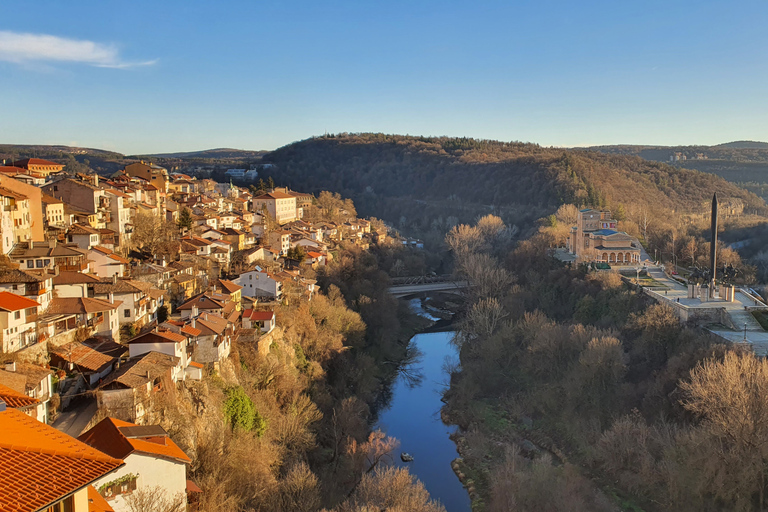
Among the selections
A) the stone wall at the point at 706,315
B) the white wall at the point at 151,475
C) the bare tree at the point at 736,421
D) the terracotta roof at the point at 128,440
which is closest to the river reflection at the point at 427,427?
the bare tree at the point at 736,421

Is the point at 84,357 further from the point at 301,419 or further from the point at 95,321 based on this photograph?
the point at 301,419

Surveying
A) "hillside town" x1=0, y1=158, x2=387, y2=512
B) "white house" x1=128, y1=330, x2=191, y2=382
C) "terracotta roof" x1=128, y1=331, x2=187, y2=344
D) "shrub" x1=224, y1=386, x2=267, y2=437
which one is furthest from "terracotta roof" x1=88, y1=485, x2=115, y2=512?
"shrub" x1=224, y1=386, x2=267, y2=437

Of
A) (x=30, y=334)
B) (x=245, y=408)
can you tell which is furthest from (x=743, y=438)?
(x=30, y=334)

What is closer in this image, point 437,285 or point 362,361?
point 362,361

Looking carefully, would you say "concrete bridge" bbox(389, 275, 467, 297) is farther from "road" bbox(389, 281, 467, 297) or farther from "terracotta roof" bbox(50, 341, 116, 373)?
"terracotta roof" bbox(50, 341, 116, 373)

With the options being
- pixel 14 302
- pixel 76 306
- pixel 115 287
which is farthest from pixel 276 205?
pixel 14 302

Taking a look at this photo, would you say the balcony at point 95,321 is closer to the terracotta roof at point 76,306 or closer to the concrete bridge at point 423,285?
the terracotta roof at point 76,306

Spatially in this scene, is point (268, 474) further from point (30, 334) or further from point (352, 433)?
point (30, 334)
